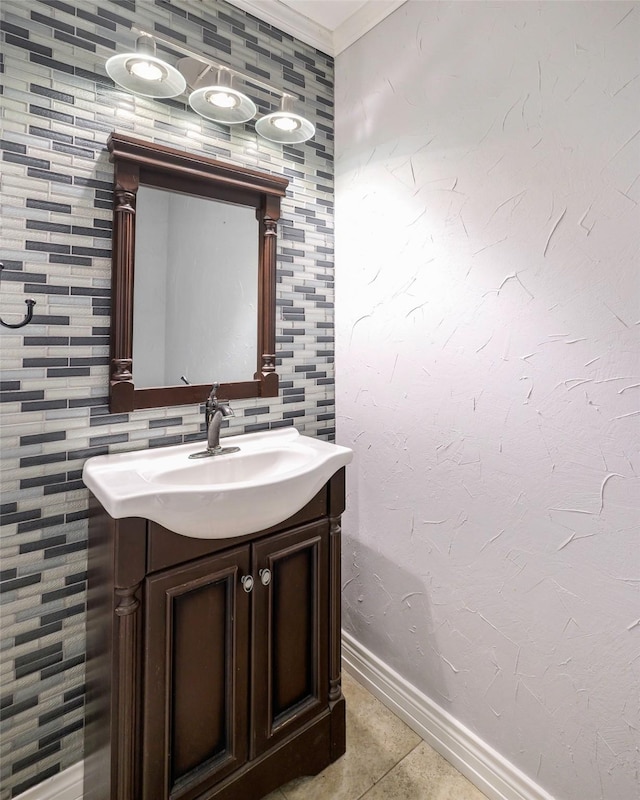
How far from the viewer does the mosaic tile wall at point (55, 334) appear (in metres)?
1.17

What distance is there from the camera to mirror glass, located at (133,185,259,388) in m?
1.38

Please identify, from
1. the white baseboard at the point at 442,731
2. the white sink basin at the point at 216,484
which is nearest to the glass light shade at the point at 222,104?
the white sink basin at the point at 216,484

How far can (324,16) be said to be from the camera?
1685 millimetres

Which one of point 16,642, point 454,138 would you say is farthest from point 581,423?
point 16,642

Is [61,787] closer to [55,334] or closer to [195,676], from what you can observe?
[195,676]

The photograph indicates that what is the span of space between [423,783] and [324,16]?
2.68 m

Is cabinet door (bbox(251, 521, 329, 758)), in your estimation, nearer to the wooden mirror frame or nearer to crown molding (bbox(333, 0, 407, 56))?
the wooden mirror frame

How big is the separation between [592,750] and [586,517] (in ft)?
1.88

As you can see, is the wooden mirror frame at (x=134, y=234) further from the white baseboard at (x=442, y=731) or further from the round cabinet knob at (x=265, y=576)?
the white baseboard at (x=442, y=731)

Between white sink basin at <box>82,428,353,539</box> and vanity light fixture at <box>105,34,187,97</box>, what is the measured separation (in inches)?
41.5

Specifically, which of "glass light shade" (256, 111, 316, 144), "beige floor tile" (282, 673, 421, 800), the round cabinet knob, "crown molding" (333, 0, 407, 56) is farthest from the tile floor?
"crown molding" (333, 0, 407, 56)

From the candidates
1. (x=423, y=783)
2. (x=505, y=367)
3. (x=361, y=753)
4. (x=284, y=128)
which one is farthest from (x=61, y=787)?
(x=284, y=128)

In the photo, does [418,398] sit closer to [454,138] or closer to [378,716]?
[454,138]

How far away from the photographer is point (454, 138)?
1.36 m
